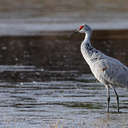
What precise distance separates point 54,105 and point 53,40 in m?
13.0

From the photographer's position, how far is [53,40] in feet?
80.5

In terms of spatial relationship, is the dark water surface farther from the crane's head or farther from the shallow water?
the crane's head

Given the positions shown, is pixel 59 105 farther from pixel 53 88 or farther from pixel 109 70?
pixel 53 88

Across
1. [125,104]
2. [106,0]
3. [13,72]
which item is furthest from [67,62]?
[106,0]

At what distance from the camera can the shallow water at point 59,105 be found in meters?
10.0

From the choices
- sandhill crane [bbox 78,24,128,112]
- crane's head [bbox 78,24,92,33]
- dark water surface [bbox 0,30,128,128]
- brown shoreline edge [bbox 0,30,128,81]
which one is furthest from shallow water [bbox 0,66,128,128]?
brown shoreline edge [bbox 0,30,128,81]

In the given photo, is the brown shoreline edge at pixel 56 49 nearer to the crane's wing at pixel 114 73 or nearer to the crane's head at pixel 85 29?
the crane's head at pixel 85 29

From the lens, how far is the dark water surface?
10.3 m

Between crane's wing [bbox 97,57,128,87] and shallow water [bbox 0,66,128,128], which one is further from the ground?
crane's wing [bbox 97,57,128,87]

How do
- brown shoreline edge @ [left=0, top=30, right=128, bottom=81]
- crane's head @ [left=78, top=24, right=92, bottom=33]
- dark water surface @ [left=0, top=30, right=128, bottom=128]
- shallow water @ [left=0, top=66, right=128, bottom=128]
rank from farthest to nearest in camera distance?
brown shoreline edge @ [left=0, top=30, right=128, bottom=81], crane's head @ [left=78, top=24, right=92, bottom=33], dark water surface @ [left=0, top=30, right=128, bottom=128], shallow water @ [left=0, top=66, right=128, bottom=128]

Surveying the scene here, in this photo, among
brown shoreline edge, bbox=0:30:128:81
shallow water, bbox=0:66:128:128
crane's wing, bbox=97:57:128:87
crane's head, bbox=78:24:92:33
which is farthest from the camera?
brown shoreline edge, bbox=0:30:128:81

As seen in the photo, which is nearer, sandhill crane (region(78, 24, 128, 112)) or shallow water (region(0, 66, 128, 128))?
shallow water (region(0, 66, 128, 128))

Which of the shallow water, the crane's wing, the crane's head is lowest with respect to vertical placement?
the shallow water

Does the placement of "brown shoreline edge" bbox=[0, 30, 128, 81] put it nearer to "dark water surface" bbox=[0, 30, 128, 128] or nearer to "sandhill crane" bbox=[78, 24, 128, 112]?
"dark water surface" bbox=[0, 30, 128, 128]
